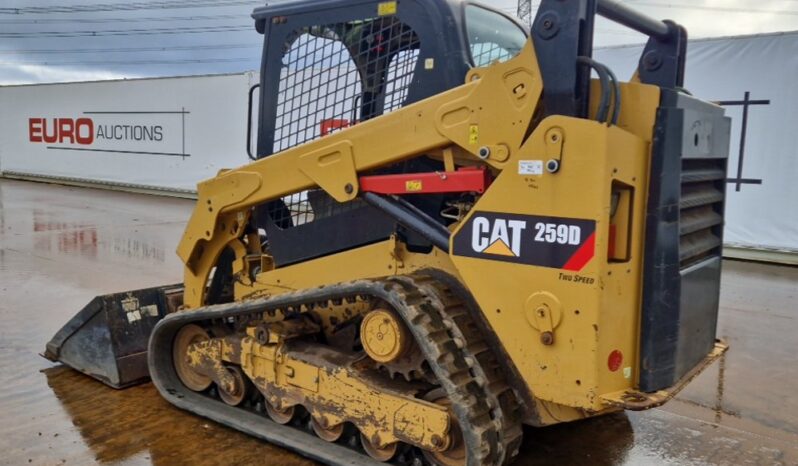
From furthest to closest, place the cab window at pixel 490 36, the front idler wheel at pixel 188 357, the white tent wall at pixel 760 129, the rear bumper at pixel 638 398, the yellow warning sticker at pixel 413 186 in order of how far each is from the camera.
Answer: the white tent wall at pixel 760 129 < the front idler wheel at pixel 188 357 < the cab window at pixel 490 36 < the yellow warning sticker at pixel 413 186 < the rear bumper at pixel 638 398

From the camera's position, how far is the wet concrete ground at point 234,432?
12.0ft

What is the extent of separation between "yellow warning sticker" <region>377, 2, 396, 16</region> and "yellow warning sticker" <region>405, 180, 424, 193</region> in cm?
87

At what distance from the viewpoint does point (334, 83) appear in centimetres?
372

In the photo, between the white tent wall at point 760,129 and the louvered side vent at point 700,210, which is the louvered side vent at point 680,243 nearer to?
the louvered side vent at point 700,210

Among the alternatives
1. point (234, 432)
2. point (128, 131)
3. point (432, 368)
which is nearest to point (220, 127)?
point (128, 131)

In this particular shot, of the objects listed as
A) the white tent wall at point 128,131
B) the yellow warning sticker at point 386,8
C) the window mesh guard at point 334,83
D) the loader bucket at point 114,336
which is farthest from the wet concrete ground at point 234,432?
the white tent wall at point 128,131

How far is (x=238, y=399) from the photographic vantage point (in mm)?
3977

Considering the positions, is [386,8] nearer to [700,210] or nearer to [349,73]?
[349,73]

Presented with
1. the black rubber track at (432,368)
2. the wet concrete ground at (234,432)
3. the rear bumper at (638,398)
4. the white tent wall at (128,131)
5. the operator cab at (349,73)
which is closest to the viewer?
the rear bumper at (638,398)

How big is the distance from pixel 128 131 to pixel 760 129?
13912mm

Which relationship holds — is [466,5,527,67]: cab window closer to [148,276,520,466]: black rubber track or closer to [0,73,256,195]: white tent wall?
[148,276,520,466]: black rubber track

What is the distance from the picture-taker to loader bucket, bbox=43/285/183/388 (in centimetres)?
452

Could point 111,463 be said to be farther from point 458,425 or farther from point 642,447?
Answer: point 642,447

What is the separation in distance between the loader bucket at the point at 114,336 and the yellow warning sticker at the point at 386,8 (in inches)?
98.0
